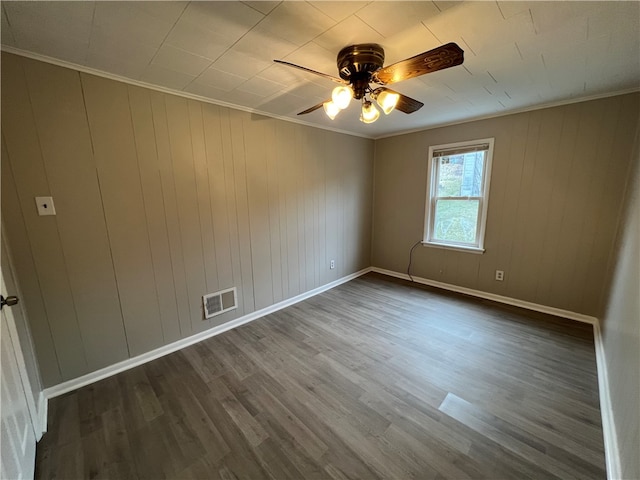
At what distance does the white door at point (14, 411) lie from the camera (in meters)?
1.00

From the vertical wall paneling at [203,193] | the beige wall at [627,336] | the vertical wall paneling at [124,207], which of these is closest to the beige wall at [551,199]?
the beige wall at [627,336]

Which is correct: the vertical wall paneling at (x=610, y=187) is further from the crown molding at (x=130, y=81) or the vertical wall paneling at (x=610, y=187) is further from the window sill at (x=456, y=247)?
the crown molding at (x=130, y=81)

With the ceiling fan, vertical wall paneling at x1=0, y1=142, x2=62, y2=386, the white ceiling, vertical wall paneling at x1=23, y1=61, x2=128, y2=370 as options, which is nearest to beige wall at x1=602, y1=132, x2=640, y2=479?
the white ceiling

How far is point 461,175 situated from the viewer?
3.40 meters

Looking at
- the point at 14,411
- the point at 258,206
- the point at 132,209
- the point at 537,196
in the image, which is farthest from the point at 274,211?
the point at 537,196

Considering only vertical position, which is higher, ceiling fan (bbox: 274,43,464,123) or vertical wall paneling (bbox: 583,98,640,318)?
ceiling fan (bbox: 274,43,464,123)

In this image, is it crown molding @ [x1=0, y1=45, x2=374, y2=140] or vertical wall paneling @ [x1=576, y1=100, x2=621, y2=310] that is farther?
vertical wall paneling @ [x1=576, y1=100, x2=621, y2=310]

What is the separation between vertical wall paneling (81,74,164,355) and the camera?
1.83m

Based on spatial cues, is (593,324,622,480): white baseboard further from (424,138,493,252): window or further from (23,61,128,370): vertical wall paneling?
(23,61,128,370): vertical wall paneling

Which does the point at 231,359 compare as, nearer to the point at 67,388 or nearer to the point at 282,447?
the point at 282,447

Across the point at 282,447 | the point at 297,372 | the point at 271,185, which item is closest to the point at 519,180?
the point at 271,185

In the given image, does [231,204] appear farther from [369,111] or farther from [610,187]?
[610,187]

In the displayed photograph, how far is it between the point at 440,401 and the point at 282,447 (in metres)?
1.10

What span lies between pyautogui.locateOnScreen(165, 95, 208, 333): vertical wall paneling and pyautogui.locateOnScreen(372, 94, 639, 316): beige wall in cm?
305
